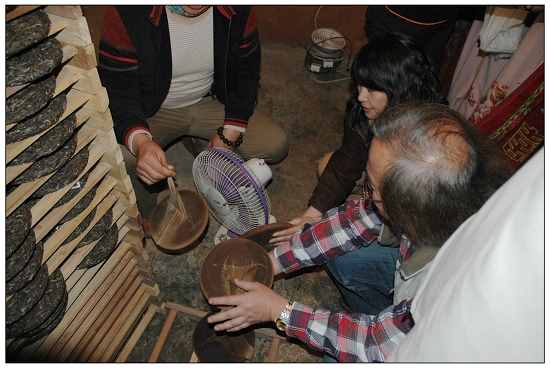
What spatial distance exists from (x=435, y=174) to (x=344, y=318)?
0.59m

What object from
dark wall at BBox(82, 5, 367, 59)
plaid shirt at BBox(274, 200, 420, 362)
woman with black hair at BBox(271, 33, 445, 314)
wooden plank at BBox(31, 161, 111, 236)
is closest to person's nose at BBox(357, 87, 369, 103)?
woman with black hair at BBox(271, 33, 445, 314)

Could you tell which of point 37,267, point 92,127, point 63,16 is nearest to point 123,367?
point 37,267

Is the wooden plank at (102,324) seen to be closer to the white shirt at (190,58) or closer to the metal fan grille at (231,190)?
the metal fan grille at (231,190)

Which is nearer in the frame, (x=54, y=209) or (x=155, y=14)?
(x=54, y=209)

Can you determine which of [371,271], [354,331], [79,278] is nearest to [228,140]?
[371,271]

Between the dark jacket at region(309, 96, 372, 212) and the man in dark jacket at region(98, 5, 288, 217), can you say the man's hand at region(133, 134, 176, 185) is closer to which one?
the man in dark jacket at region(98, 5, 288, 217)

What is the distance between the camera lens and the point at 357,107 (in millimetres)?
2223

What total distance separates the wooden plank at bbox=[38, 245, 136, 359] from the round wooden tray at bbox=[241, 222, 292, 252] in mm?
502

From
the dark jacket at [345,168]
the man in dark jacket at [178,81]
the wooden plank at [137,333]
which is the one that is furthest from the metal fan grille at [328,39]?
the wooden plank at [137,333]

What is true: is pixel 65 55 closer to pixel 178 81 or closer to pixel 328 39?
pixel 178 81

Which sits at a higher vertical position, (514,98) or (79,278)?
(514,98)

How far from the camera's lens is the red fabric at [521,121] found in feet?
6.04

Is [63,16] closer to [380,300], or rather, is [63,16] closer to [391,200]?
[391,200]

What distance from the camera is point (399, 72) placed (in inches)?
75.7
